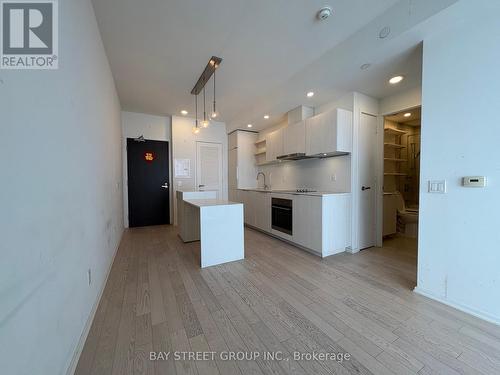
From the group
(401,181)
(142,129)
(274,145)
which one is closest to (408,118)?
(401,181)

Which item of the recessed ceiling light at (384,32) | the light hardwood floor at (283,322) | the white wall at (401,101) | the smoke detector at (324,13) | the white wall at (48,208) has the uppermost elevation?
the smoke detector at (324,13)

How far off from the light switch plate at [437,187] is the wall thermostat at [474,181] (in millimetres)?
133

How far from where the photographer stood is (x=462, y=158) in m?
1.67

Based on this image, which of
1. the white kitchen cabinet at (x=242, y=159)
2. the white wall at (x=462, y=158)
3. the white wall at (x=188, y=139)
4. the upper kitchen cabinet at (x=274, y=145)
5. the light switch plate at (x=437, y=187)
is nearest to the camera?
the white wall at (x=462, y=158)

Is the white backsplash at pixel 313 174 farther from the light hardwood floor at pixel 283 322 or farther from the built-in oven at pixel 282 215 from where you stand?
the light hardwood floor at pixel 283 322

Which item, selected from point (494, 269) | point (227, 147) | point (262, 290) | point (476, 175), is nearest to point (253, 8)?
point (476, 175)

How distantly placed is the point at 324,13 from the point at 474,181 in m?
1.98

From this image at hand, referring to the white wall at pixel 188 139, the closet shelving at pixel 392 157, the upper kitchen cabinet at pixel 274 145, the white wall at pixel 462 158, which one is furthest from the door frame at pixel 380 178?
the white wall at pixel 188 139

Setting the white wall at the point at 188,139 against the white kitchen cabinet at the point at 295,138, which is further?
the white wall at the point at 188,139

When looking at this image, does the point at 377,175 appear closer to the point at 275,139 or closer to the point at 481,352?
the point at 275,139

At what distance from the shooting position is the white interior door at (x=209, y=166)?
531 centimetres

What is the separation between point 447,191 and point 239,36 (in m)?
2.63

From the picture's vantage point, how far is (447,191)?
69.6 inches

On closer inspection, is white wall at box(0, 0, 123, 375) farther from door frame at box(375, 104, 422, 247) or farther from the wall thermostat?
door frame at box(375, 104, 422, 247)
